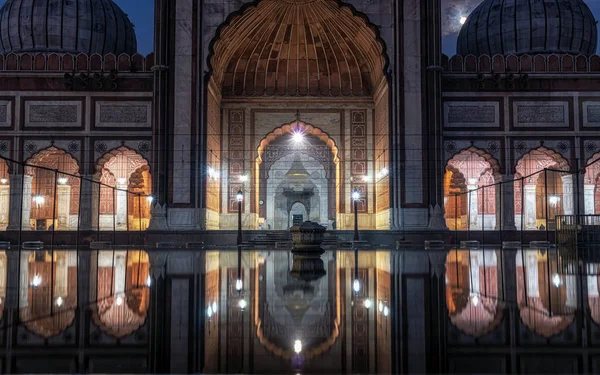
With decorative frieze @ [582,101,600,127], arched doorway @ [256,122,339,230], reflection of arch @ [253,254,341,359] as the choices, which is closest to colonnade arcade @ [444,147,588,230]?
decorative frieze @ [582,101,600,127]

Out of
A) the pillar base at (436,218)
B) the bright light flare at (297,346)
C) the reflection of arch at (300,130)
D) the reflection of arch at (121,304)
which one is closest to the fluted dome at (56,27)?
the reflection of arch at (300,130)

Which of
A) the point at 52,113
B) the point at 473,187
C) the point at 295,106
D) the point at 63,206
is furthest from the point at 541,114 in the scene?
the point at 63,206

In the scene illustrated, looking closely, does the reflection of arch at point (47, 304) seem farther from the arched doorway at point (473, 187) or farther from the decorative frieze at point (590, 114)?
the arched doorway at point (473, 187)

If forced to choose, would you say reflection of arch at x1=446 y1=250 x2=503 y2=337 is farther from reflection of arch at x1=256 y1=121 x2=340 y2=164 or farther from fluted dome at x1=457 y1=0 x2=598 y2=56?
fluted dome at x1=457 y1=0 x2=598 y2=56

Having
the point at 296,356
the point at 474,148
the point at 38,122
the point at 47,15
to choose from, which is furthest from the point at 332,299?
the point at 47,15

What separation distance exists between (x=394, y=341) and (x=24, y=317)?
3.73 feet

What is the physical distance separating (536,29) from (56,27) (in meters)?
13.3

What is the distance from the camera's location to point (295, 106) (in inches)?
691

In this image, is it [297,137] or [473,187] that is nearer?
[297,137]

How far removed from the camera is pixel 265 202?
711 inches

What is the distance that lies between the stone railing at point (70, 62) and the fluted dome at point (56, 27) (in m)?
1.90

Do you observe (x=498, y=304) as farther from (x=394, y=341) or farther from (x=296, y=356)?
(x=296, y=356)

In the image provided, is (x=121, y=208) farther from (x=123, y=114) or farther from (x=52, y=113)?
(x=123, y=114)

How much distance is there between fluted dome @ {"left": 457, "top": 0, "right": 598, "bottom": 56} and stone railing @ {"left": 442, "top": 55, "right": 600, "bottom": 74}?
1.84 m
